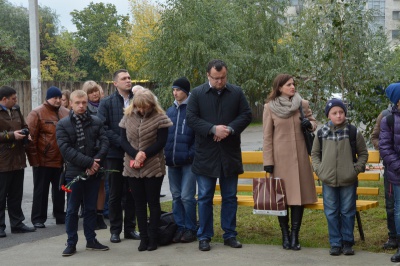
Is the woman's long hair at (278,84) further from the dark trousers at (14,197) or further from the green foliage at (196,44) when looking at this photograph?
the green foliage at (196,44)

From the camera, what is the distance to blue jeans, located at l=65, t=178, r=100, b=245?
9378 mm

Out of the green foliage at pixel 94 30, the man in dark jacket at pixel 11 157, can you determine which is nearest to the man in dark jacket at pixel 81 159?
the man in dark jacket at pixel 11 157

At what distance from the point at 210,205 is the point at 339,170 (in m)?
1.62

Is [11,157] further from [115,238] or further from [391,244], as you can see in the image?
[391,244]

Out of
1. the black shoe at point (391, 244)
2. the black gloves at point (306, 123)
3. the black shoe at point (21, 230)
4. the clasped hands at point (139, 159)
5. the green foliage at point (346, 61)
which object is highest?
the green foliage at point (346, 61)

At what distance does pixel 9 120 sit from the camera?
35.4 ft

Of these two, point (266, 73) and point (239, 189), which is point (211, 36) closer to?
point (266, 73)

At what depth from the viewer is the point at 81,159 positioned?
9.34m

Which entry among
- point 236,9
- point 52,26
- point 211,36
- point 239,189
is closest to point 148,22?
point 236,9

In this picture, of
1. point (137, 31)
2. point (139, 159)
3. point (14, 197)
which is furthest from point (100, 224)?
point (137, 31)

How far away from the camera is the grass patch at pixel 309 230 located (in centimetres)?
938

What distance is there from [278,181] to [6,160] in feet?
12.6

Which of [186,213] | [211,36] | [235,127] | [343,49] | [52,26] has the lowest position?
[186,213]

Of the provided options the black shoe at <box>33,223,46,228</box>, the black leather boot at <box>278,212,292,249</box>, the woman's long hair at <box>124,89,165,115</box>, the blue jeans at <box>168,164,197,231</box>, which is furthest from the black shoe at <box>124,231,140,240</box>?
the black leather boot at <box>278,212,292,249</box>
